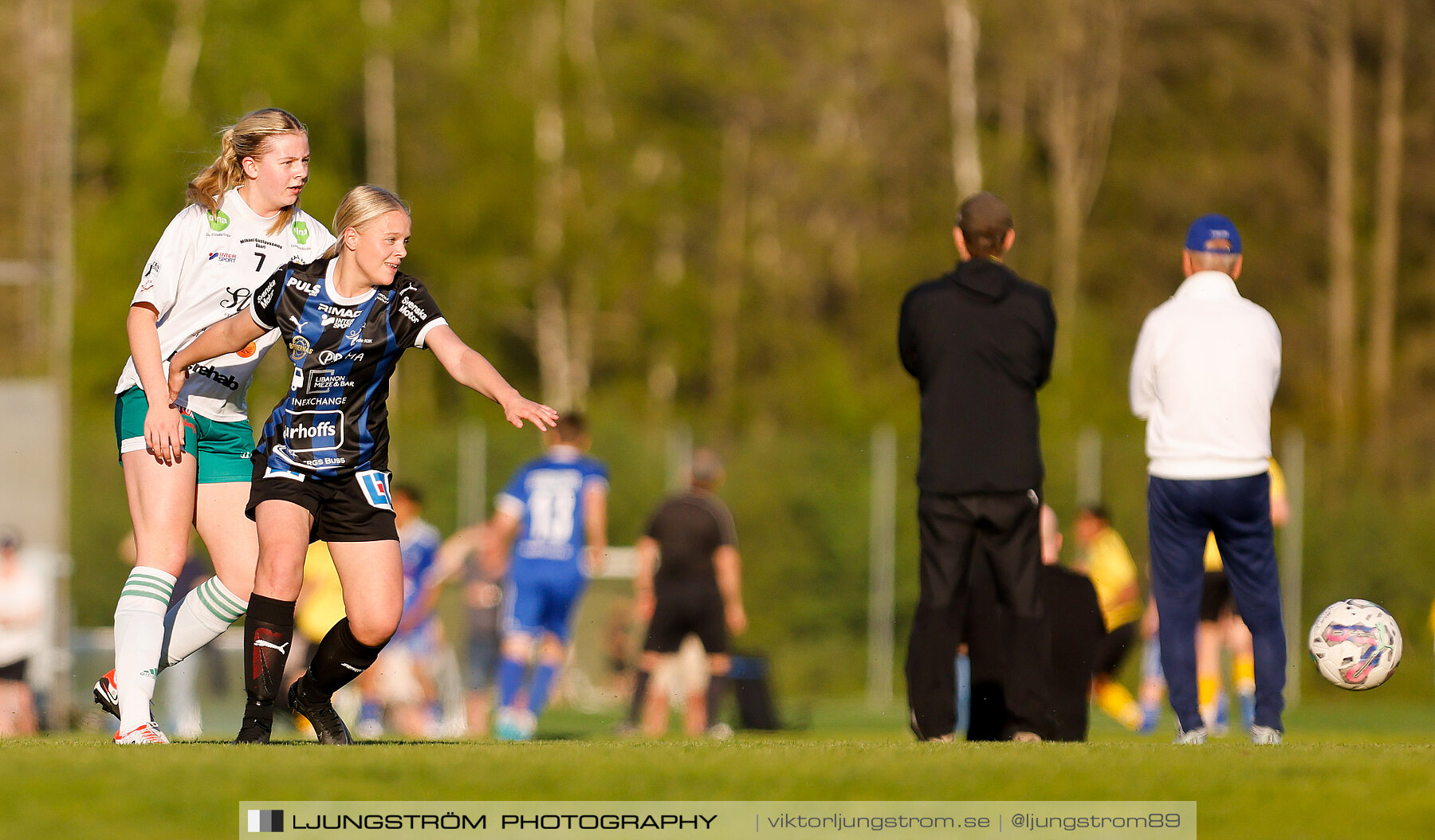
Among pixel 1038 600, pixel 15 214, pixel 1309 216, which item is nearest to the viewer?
pixel 1038 600

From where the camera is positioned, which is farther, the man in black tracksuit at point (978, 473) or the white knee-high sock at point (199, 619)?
the man in black tracksuit at point (978, 473)

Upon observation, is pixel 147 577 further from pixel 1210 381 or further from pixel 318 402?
pixel 1210 381

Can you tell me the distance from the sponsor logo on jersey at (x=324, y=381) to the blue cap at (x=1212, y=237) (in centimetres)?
322

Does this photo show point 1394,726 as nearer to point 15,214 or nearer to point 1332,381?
point 1332,381

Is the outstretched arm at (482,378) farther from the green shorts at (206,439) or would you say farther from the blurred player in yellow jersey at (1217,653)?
the blurred player in yellow jersey at (1217,653)

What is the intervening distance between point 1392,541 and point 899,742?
1738cm

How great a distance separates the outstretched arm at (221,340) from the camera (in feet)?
19.4

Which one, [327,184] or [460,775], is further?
[327,184]

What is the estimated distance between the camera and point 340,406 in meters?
5.93

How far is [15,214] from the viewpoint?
24297 millimetres

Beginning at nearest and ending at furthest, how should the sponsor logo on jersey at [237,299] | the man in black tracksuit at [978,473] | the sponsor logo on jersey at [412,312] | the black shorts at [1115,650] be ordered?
the sponsor logo on jersey at [412,312] < the sponsor logo on jersey at [237,299] < the man in black tracksuit at [978,473] < the black shorts at [1115,650]

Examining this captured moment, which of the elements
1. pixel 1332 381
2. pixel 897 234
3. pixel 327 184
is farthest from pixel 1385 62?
pixel 327 184

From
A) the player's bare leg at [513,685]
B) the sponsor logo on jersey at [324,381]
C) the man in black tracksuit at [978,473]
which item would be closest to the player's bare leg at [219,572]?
the sponsor logo on jersey at [324,381]

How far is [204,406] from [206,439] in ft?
0.39
